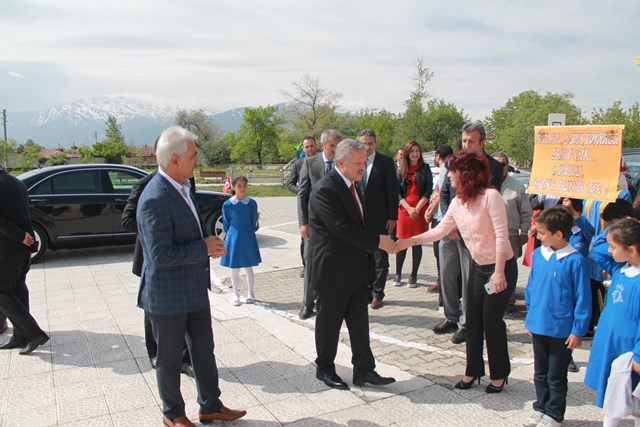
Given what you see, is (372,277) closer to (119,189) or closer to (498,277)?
(498,277)

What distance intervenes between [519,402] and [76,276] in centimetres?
680

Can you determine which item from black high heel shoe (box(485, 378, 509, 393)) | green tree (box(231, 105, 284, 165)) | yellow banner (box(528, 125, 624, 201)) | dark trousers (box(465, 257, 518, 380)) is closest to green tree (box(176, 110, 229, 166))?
green tree (box(231, 105, 284, 165))

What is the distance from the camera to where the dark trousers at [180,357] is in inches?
117

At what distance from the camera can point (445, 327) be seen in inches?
197

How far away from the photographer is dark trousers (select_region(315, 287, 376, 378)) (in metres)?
3.64

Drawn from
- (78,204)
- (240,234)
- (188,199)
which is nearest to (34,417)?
(188,199)

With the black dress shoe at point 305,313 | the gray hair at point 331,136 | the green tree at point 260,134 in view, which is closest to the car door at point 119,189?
the black dress shoe at point 305,313

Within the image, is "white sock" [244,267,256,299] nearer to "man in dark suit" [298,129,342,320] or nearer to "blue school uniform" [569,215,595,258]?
"man in dark suit" [298,129,342,320]

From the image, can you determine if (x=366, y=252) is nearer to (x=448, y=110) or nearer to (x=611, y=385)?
(x=611, y=385)

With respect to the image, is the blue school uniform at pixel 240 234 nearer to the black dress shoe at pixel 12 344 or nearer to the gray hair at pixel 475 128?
the black dress shoe at pixel 12 344

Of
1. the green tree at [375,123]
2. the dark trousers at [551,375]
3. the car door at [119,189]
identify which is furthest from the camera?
the green tree at [375,123]

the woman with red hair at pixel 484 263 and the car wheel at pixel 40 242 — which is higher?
the woman with red hair at pixel 484 263

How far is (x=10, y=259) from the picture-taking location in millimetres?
4387

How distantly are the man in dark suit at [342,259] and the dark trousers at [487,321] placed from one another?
0.68 m
